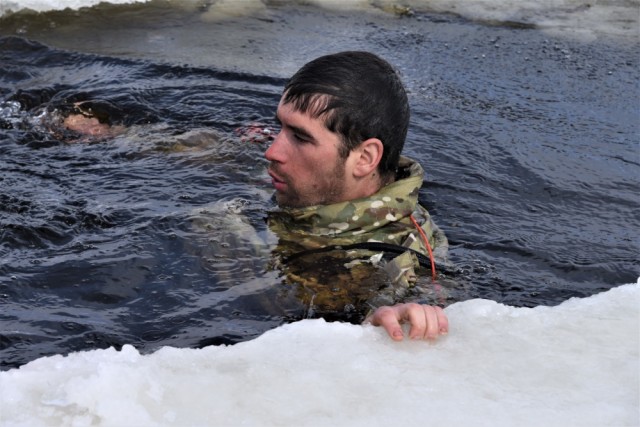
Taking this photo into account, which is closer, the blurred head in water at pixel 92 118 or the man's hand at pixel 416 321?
the man's hand at pixel 416 321

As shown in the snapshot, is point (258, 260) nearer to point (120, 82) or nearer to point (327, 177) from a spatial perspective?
point (327, 177)

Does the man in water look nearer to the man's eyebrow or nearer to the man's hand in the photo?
the man's eyebrow

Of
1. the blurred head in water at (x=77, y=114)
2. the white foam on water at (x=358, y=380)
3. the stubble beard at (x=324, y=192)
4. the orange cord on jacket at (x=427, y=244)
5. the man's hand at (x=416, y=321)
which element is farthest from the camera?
the blurred head in water at (x=77, y=114)

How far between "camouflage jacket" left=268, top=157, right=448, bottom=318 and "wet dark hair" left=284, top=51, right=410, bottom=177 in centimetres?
22

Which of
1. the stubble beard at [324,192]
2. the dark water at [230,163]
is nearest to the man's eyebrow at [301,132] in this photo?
the stubble beard at [324,192]

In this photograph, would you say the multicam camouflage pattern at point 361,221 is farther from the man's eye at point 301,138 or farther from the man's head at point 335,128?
the man's eye at point 301,138

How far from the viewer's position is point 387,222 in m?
3.93

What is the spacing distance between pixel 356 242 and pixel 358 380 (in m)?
1.18

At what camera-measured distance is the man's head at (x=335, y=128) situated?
3850mm

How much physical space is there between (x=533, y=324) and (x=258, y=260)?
4.17 ft

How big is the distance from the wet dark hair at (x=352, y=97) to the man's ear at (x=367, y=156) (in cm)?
3

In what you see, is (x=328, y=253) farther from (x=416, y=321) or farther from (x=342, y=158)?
(x=416, y=321)

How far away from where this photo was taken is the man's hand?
9.76 feet

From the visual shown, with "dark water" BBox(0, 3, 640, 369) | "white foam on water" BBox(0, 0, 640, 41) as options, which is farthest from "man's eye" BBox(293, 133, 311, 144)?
"white foam on water" BBox(0, 0, 640, 41)
